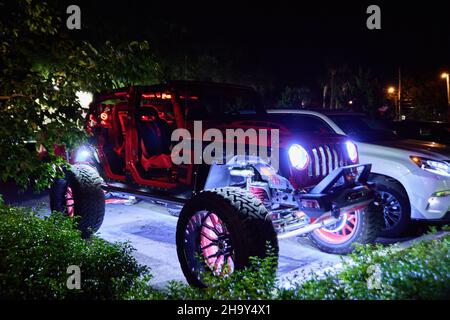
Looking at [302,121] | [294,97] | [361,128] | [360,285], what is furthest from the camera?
[294,97]

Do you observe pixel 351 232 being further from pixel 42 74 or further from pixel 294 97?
pixel 294 97

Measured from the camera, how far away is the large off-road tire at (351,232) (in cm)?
546

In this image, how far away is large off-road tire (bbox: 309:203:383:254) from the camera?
546cm

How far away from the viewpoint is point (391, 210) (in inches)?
269

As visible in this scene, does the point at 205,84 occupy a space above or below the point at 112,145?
above

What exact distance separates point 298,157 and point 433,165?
3.04 meters

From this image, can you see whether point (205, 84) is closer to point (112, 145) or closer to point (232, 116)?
point (232, 116)

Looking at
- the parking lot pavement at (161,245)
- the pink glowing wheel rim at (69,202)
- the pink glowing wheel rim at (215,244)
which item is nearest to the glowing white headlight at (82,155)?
the pink glowing wheel rim at (69,202)

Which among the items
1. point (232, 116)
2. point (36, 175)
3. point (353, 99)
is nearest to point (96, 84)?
point (36, 175)

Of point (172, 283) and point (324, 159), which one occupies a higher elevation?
point (324, 159)

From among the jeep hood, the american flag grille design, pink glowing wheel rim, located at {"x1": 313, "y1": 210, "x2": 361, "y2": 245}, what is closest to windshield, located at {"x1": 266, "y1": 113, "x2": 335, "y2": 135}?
the jeep hood

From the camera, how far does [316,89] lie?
46594mm

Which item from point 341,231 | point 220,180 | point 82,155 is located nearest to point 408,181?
point 341,231
